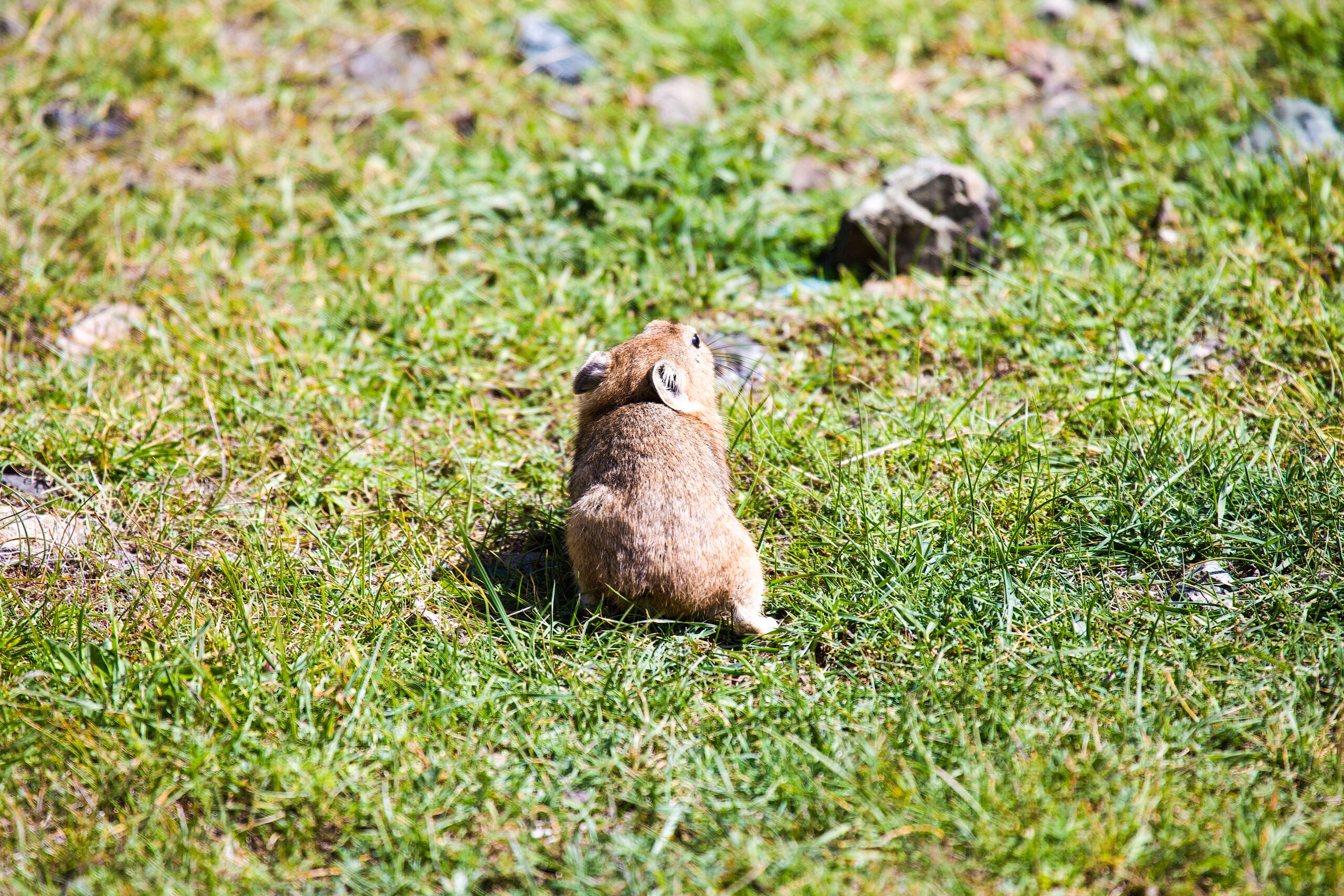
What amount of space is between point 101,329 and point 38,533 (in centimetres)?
157

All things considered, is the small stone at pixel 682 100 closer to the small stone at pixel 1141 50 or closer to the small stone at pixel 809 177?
the small stone at pixel 809 177

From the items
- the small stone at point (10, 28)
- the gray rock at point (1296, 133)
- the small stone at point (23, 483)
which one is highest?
the small stone at point (10, 28)

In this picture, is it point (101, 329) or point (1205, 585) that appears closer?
point (1205, 585)

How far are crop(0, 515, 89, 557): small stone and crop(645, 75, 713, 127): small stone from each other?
4.25 m

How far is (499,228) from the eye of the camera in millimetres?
6051

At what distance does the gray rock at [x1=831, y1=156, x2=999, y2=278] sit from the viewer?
5.51m

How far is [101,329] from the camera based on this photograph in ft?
17.8

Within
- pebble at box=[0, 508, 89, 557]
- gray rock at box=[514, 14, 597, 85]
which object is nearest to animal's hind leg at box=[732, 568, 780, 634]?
pebble at box=[0, 508, 89, 557]

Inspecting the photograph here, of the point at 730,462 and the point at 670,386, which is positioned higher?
the point at 670,386

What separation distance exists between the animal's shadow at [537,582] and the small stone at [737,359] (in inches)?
49.1

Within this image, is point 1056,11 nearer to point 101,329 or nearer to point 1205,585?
point 1205,585

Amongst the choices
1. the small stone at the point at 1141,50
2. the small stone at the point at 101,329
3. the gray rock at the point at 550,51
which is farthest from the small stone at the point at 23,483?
the small stone at the point at 1141,50

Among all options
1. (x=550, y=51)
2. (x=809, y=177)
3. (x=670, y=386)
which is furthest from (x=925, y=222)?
(x=550, y=51)

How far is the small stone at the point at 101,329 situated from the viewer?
5312mm
